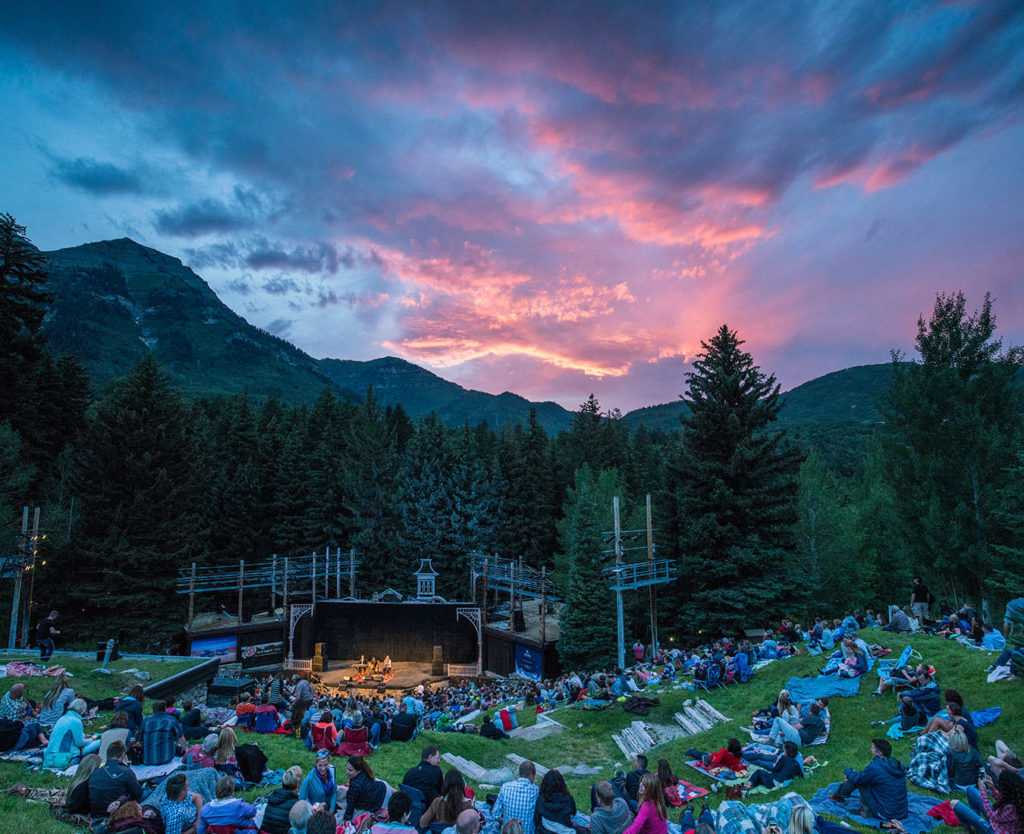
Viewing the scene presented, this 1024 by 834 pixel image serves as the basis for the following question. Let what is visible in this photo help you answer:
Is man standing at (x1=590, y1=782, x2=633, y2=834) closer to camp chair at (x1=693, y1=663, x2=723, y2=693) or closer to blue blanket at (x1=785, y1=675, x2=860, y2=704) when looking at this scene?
blue blanket at (x1=785, y1=675, x2=860, y2=704)

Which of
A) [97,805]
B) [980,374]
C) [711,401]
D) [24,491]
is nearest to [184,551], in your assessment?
[24,491]

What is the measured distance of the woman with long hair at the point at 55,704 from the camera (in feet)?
35.0

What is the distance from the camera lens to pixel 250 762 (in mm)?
9477

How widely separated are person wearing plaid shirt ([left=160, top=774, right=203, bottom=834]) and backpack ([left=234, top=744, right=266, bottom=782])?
284 cm

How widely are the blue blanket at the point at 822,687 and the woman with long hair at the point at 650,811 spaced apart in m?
7.97

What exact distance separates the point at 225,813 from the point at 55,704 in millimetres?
6872

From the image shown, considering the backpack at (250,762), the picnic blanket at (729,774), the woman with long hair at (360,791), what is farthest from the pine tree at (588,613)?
the woman with long hair at (360,791)

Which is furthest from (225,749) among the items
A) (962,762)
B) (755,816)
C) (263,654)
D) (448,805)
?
(263,654)

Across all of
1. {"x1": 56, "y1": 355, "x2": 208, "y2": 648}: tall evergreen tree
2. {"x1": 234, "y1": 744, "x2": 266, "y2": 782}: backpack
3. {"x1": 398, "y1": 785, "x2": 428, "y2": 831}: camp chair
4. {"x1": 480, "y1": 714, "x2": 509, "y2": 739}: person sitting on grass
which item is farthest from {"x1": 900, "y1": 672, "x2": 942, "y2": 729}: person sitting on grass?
{"x1": 56, "y1": 355, "x2": 208, "y2": 648}: tall evergreen tree

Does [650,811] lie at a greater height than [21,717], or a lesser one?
greater

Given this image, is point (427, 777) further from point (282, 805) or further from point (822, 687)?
point (822, 687)

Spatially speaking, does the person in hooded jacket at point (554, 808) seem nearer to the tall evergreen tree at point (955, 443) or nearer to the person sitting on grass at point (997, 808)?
the person sitting on grass at point (997, 808)

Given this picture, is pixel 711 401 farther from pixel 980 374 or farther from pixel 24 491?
pixel 24 491

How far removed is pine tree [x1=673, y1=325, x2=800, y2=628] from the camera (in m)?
23.8
